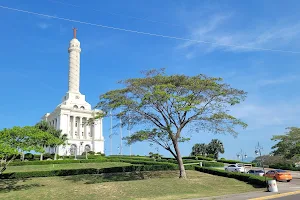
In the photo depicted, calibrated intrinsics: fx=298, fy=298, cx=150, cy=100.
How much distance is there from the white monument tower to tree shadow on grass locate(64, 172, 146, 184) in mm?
63687

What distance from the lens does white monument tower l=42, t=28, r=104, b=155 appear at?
3639 inches

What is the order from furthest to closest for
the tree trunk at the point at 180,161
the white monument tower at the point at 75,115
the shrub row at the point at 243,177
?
the white monument tower at the point at 75,115
the tree trunk at the point at 180,161
the shrub row at the point at 243,177

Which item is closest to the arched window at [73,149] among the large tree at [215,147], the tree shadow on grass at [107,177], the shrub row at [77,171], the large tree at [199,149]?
the large tree at [199,149]

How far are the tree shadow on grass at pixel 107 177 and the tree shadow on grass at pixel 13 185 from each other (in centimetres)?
362

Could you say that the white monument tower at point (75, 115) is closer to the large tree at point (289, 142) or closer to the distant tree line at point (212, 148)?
the distant tree line at point (212, 148)

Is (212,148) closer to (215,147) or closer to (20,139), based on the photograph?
(215,147)

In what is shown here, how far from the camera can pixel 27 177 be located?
87.4 feet

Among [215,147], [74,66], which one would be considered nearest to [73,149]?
[74,66]

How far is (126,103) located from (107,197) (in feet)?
27.0

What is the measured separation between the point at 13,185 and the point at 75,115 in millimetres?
72103

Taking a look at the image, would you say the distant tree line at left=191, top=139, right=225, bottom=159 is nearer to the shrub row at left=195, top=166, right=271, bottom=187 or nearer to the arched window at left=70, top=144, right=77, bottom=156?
the arched window at left=70, top=144, right=77, bottom=156

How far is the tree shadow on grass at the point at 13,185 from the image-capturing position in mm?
22109

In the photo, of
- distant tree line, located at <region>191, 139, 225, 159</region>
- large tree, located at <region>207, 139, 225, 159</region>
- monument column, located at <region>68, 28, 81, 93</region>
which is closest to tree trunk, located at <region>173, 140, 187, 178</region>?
distant tree line, located at <region>191, 139, 225, 159</region>

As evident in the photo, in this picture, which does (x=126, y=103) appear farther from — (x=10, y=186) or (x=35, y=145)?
(x=10, y=186)
